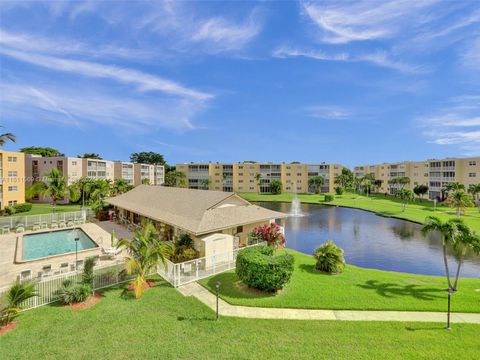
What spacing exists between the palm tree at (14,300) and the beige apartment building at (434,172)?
83022 mm

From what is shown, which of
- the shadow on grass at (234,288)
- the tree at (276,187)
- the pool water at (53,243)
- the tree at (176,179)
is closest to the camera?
the shadow on grass at (234,288)

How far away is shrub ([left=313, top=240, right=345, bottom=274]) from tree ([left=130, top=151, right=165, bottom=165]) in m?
117

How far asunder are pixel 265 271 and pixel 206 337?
4393 mm

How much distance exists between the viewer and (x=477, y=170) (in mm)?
59875

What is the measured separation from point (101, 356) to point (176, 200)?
1689cm

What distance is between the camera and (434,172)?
7006cm

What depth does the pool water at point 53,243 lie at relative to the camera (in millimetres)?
21406

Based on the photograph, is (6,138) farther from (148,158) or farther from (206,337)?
(148,158)

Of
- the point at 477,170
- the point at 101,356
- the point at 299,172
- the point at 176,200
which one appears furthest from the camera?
the point at 299,172

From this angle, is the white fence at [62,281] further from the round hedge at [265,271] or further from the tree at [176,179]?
the tree at [176,179]

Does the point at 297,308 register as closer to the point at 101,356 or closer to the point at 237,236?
the point at 101,356

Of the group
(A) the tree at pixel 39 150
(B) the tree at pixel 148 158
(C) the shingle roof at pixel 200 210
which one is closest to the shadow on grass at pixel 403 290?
(C) the shingle roof at pixel 200 210

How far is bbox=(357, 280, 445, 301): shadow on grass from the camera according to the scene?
516 inches

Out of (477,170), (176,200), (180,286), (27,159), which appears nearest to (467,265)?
(180,286)
